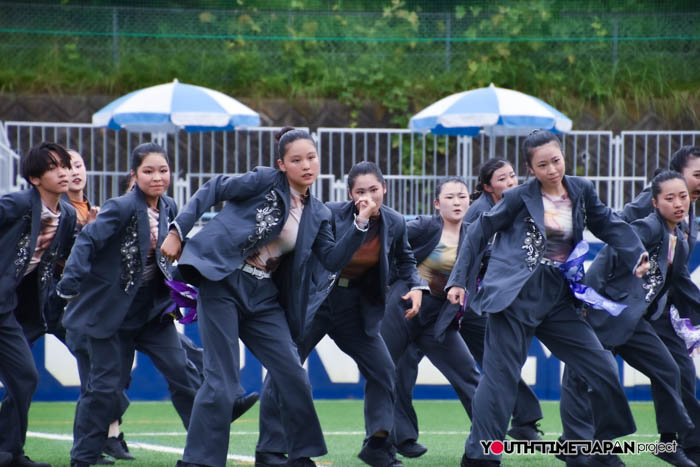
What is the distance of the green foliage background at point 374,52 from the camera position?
16688 millimetres

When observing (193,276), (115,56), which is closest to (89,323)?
(193,276)

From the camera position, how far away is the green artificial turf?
23.5 ft

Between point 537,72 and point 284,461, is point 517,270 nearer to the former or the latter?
point 284,461

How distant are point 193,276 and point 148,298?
3.17 ft

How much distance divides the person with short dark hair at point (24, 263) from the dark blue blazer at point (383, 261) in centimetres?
182

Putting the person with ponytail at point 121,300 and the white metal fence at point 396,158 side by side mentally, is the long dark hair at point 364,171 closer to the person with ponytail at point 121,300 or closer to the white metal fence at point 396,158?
the person with ponytail at point 121,300

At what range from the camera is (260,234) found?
593cm

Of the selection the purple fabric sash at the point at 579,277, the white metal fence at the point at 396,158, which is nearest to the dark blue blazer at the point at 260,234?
the purple fabric sash at the point at 579,277

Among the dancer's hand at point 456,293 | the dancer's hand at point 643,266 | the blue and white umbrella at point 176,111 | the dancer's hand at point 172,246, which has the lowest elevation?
the dancer's hand at point 456,293

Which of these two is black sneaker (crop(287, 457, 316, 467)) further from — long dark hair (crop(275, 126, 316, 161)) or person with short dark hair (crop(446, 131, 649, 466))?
long dark hair (crop(275, 126, 316, 161))

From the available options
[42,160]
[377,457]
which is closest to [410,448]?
[377,457]

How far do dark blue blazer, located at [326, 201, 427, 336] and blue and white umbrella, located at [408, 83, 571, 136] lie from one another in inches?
211

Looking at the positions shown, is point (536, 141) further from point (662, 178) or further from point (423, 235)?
point (423, 235)

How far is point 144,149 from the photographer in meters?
6.75
